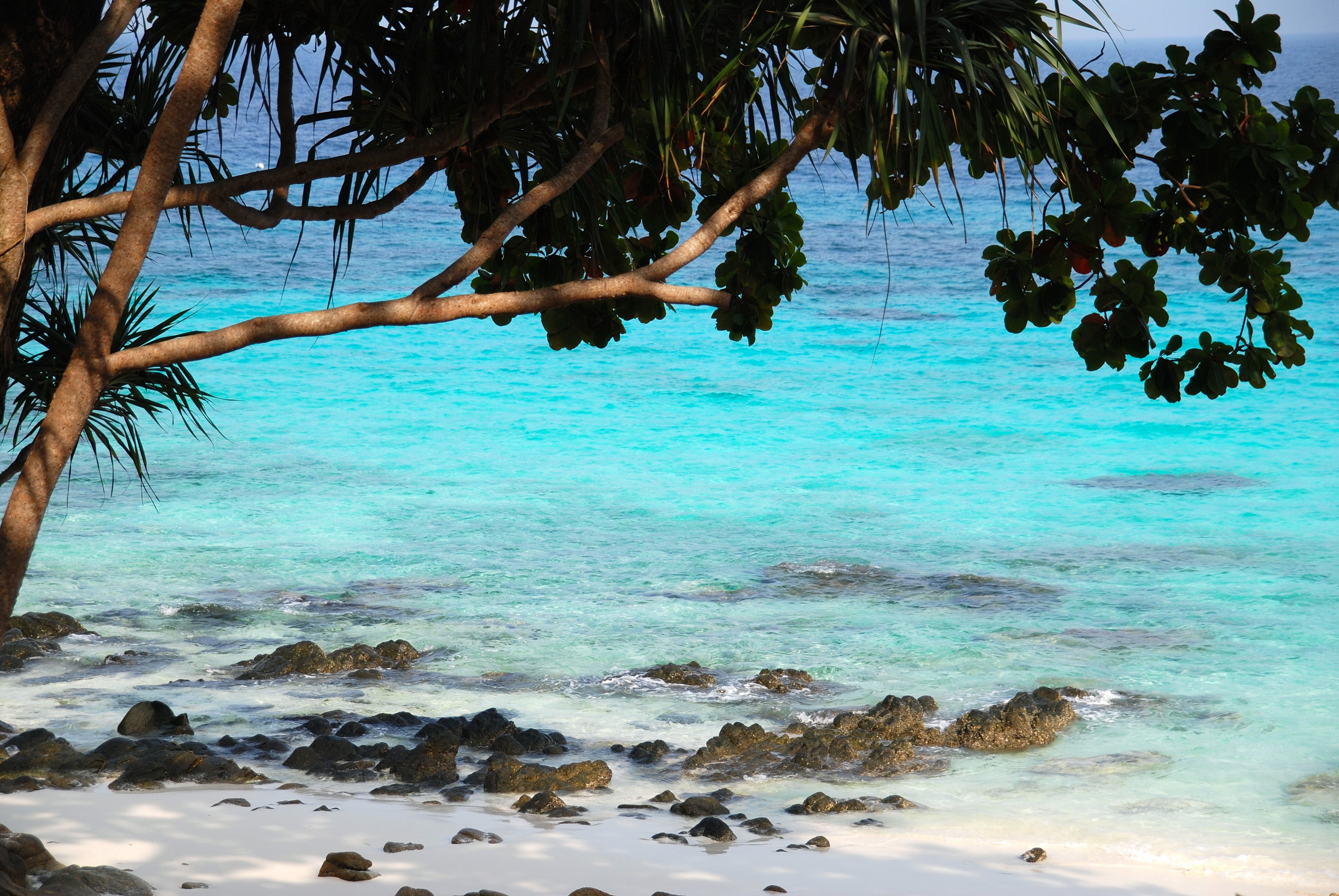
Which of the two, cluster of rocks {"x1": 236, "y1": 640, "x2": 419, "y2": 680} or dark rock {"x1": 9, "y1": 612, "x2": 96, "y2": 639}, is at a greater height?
dark rock {"x1": 9, "y1": 612, "x2": 96, "y2": 639}

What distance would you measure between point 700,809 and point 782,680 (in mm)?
2095

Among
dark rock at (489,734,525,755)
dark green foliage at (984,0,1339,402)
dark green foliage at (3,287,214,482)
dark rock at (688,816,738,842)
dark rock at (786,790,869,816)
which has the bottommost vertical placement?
dark rock at (786,790,869,816)

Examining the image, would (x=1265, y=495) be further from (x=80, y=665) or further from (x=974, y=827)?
(x=80, y=665)

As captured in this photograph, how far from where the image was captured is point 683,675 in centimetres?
662

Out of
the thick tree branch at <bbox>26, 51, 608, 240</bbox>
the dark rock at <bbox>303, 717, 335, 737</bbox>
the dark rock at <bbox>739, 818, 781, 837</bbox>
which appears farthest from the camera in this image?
the dark rock at <bbox>303, 717, 335, 737</bbox>

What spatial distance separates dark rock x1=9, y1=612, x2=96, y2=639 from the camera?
6891 millimetres

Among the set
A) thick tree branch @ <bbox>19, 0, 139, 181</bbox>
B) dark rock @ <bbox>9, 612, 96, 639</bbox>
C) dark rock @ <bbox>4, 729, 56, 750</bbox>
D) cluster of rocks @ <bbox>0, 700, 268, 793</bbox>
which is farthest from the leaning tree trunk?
dark rock @ <bbox>9, 612, 96, 639</bbox>

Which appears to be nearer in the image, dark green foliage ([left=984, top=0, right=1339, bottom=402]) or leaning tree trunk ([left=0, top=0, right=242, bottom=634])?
leaning tree trunk ([left=0, top=0, right=242, bottom=634])

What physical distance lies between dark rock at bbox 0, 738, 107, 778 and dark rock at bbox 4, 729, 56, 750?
0.12 m

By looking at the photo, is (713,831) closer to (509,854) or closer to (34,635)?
(509,854)

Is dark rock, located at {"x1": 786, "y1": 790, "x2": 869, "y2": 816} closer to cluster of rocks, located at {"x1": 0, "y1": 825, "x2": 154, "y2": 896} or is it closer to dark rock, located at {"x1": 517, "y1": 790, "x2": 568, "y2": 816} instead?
dark rock, located at {"x1": 517, "y1": 790, "x2": 568, "y2": 816}

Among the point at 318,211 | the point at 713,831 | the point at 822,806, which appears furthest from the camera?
the point at 822,806

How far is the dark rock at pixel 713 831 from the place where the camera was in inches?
169

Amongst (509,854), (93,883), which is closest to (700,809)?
(509,854)
